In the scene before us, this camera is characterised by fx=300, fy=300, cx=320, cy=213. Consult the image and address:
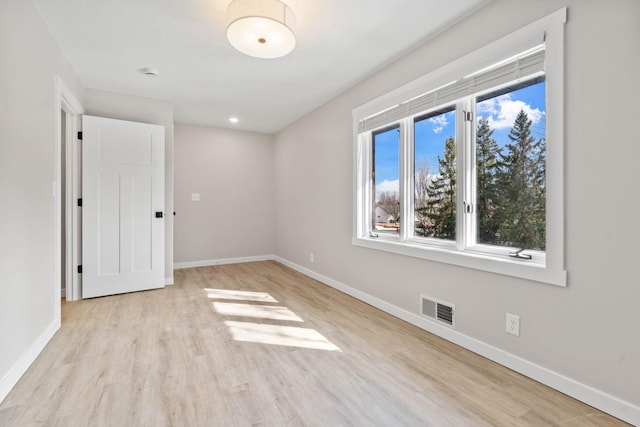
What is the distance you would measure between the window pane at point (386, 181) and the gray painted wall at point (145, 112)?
2.69 meters

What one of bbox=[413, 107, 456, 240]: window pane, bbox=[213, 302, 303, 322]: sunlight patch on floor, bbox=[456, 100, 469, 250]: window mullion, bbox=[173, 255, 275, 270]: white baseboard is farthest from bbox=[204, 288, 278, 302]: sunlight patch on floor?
bbox=[456, 100, 469, 250]: window mullion

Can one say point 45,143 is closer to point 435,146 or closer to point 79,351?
point 79,351

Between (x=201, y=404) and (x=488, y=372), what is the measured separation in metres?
1.72

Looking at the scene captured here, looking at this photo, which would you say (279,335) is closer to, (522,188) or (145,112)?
(522,188)

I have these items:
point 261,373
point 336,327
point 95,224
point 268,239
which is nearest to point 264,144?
point 268,239

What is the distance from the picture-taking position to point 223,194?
533 cm

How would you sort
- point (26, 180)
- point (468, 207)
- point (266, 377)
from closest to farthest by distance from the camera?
point (266, 377)
point (26, 180)
point (468, 207)

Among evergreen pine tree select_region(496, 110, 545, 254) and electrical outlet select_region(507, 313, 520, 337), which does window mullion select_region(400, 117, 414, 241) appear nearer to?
evergreen pine tree select_region(496, 110, 545, 254)

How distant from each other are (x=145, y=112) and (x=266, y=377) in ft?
11.8

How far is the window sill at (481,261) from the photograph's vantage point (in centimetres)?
173

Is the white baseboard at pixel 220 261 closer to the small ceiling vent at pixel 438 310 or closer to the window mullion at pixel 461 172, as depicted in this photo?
the small ceiling vent at pixel 438 310

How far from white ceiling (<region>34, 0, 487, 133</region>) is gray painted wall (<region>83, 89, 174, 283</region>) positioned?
0.43ft

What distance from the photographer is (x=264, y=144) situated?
223 inches

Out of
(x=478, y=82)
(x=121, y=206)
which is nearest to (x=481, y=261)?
(x=478, y=82)
